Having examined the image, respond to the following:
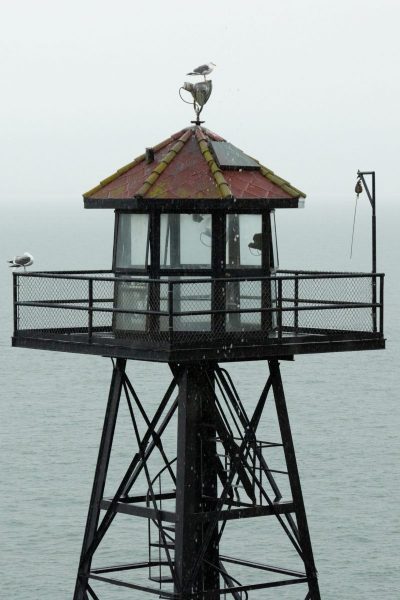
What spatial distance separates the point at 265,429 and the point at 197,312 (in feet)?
156

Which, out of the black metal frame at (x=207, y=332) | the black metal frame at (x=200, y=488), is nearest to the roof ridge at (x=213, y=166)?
the black metal frame at (x=207, y=332)

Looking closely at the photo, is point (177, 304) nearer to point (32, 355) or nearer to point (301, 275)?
point (301, 275)

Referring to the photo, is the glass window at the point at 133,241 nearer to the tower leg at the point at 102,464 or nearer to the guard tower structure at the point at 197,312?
the guard tower structure at the point at 197,312

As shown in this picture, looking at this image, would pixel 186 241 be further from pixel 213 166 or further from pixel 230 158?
pixel 230 158

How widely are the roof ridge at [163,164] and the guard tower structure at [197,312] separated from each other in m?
0.02

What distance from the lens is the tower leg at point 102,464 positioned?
31.5m

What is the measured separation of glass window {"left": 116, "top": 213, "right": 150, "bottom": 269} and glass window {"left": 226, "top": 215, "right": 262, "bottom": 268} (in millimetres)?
1187

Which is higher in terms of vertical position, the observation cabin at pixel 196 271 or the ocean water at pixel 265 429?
the observation cabin at pixel 196 271

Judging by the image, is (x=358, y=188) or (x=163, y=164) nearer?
(x=163, y=164)

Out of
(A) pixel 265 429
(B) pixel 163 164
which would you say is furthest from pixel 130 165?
(A) pixel 265 429

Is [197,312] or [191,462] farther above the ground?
[197,312]

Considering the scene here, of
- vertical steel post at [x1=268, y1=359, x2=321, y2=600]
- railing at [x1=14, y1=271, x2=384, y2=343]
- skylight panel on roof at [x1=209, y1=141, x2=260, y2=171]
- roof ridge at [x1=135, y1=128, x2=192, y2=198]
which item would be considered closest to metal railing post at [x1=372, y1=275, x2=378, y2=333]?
railing at [x1=14, y1=271, x2=384, y2=343]

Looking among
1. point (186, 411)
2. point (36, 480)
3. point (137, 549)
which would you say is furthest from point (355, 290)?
point (36, 480)

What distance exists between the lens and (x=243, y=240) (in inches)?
1178
